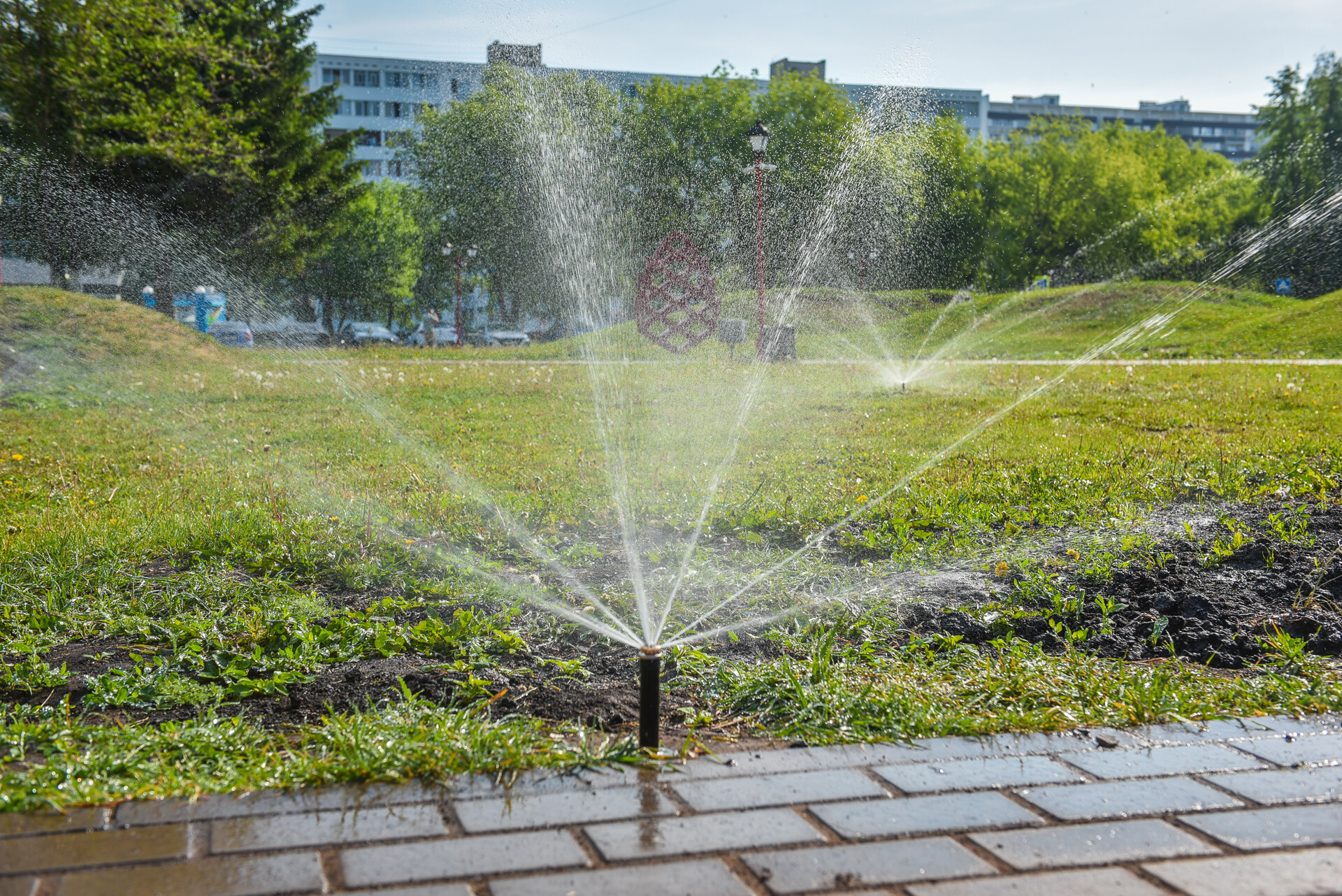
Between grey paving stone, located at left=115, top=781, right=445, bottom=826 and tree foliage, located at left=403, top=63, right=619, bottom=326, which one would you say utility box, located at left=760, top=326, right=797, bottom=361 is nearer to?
tree foliage, located at left=403, top=63, right=619, bottom=326

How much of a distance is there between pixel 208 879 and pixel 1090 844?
1830 mm

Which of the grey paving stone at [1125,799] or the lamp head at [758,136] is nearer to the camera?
the grey paving stone at [1125,799]

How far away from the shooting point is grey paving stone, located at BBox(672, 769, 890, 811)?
7.89ft

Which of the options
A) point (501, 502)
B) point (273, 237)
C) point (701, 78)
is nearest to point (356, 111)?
point (701, 78)

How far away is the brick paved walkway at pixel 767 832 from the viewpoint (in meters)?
2.03

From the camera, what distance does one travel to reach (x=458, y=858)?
6.97ft

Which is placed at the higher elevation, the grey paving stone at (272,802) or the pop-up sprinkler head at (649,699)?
the pop-up sprinkler head at (649,699)

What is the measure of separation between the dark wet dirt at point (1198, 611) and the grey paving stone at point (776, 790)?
1.31 meters

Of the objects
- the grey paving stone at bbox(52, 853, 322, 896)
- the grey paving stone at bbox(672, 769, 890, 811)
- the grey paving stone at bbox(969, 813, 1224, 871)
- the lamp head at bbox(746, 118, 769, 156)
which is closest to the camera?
the grey paving stone at bbox(52, 853, 322, 896)

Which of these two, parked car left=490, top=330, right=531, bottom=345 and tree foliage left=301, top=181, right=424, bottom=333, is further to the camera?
tree foliage left=301, top=181, right=424, bottom=333

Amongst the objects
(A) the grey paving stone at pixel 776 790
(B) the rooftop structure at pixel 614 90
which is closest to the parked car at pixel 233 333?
(B) the rooftop structure at pixel 614 90

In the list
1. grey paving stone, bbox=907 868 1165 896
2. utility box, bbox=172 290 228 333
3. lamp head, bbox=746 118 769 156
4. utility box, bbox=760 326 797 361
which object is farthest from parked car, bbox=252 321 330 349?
grey paving stone, bbox=907 868 1165 896

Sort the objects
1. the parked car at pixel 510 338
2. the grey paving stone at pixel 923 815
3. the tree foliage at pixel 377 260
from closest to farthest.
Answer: the grey paving stone at pixel 923 815
the parked car at pixel 510 338
the tree foliage at pixel 377 260

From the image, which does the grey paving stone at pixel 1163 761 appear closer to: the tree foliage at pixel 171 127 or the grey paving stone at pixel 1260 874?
the grey paving stone at pixel 1260 874
